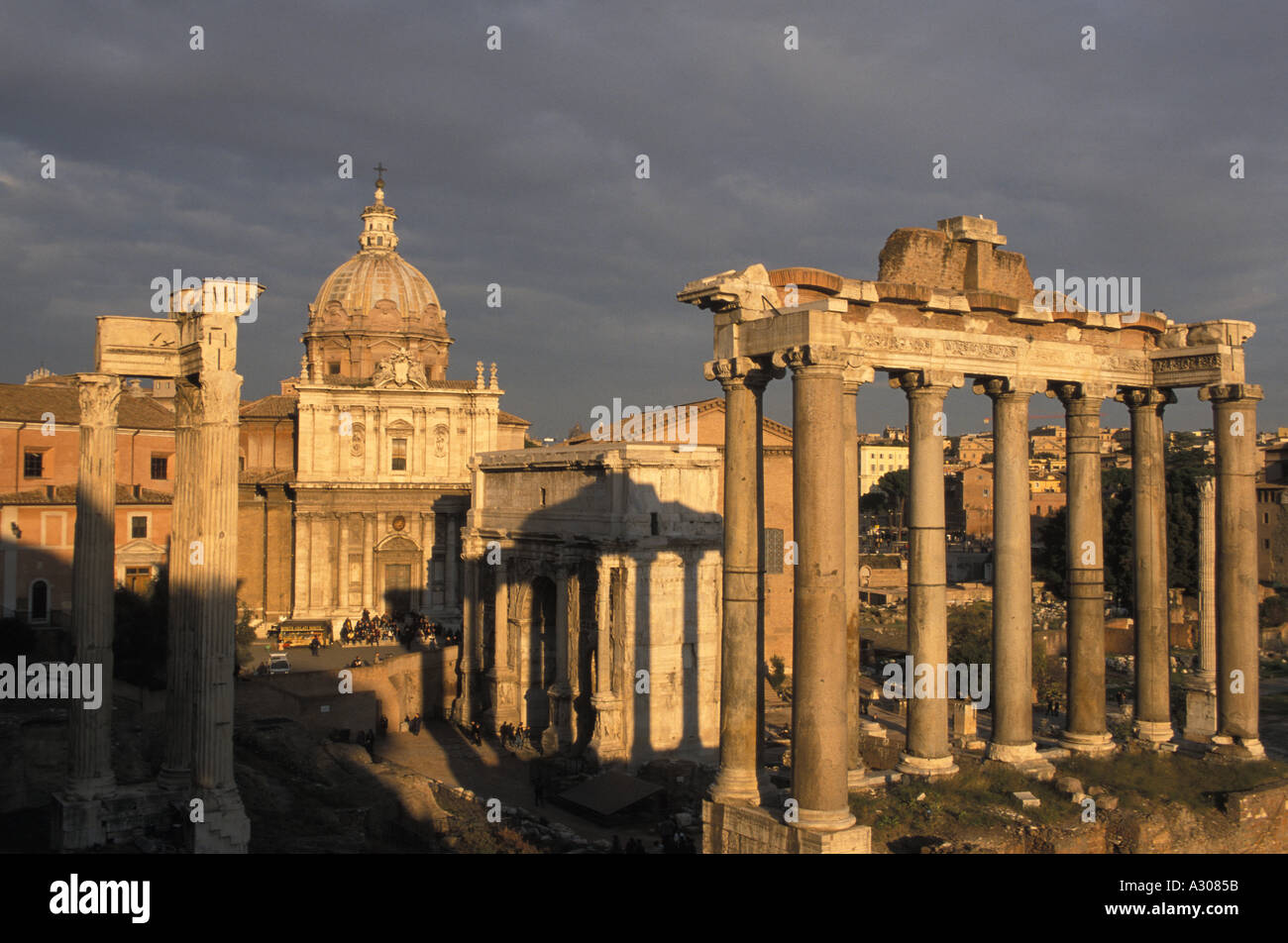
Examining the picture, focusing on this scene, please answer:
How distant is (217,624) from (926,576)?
10.7m

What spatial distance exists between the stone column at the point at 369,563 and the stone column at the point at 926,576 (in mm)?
37930

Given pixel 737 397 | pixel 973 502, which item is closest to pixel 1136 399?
pixel 737 397

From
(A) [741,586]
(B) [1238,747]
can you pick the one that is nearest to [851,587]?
(A) [741,586]

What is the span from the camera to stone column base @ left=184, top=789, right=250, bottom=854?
1670cm

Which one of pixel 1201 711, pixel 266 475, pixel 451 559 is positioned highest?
pixel 266 475

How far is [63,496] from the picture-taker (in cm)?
4100

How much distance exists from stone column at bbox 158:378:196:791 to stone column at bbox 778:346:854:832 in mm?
9563

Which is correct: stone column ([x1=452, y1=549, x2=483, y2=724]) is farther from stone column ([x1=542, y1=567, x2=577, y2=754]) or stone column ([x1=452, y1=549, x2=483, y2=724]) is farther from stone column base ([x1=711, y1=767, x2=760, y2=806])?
stone column base ([x1=711, y1=767, x2=760, y2=806])

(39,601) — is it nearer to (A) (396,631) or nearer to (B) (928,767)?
(A) (396,631)

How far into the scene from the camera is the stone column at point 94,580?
1848 centimetres

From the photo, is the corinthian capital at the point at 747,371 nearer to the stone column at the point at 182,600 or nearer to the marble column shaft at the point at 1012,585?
the marble column shaft at the point at 1012,585
